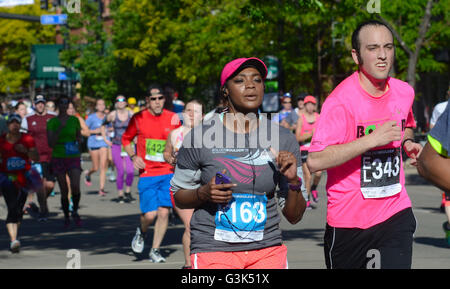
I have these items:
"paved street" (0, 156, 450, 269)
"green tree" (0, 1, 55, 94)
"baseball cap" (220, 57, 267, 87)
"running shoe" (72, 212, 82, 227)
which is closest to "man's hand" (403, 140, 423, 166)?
"baseball cap" (220, 57, 267, 87)

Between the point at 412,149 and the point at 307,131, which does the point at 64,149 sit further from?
the point at 412,149

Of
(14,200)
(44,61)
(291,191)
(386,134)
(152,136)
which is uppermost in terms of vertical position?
(44,61)

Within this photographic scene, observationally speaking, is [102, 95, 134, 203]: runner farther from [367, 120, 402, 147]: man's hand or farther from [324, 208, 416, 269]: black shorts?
[367, 120, 402, 147]: man's hand

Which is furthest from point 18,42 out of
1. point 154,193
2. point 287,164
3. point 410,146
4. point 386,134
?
point 287,164

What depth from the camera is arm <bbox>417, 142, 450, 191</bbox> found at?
320cm

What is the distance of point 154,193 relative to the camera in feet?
34.6

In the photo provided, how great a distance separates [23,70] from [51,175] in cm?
5933

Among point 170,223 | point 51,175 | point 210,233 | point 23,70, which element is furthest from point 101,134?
point 23,70

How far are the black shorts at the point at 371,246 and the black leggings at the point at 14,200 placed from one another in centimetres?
681

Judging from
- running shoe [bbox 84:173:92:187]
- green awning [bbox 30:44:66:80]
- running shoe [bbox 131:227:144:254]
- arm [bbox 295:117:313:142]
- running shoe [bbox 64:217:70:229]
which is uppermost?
green awning [bbox 30:44:66:80]

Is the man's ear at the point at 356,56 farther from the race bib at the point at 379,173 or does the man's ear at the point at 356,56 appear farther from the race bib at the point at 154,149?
the race bib at the point at 154,149

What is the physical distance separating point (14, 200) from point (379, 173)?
7.09m

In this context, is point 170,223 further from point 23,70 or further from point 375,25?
point 23,70

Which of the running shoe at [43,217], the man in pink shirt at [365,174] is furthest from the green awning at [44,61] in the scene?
the man in pink shirt at [365,174]
